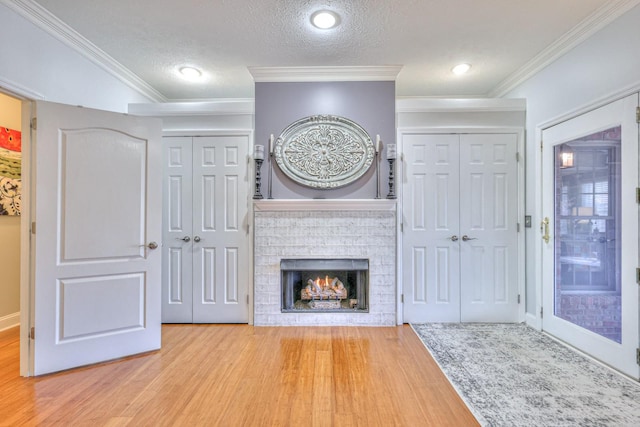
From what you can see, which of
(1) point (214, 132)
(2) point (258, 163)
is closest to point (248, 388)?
(2) point (258, 163)

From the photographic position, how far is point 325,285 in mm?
3447

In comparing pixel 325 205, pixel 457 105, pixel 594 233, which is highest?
pixel 457 105

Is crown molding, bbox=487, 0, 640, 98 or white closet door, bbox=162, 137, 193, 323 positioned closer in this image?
crown molding, bbox=487, 0, 640, 98

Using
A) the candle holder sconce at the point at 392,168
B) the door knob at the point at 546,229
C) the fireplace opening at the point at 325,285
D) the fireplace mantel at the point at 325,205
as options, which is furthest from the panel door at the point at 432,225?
the door knob at the point at 546,229

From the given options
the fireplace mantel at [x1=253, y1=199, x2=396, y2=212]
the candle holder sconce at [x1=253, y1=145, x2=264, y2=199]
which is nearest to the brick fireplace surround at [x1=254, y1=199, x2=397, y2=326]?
the fireplace mantel at [x1=253, y1=199, x2=396, y2=212]

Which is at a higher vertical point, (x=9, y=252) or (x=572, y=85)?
(x=572, y=85)

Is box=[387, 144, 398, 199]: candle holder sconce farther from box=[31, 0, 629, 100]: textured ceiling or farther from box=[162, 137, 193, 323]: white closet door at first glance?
box=[162, 137, 193, 323]: white closet door

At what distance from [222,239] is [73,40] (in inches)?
85.0

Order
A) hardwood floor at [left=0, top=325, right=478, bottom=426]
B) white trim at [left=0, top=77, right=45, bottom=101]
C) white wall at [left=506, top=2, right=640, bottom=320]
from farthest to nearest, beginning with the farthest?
white wall at [left=506, top=2, right=640, bottom=320]
white trim at [left=0, top=77, right=45, bottom=101]
hardwood floor at [left=0, top=325, right=478, bottom=426]

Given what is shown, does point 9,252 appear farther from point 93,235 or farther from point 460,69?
point 460,69

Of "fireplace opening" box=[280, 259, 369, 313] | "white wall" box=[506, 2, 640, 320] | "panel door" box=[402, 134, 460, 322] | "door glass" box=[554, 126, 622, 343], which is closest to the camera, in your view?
"white wall" box=[506, 2, 640, 320]

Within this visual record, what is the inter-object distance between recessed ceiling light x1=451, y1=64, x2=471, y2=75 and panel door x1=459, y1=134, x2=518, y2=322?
707 millimetres

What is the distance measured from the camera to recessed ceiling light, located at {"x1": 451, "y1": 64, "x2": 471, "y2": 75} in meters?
3.28

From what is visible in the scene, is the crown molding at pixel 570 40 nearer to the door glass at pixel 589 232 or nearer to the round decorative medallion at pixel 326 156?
the door glass at pixel 589 232
